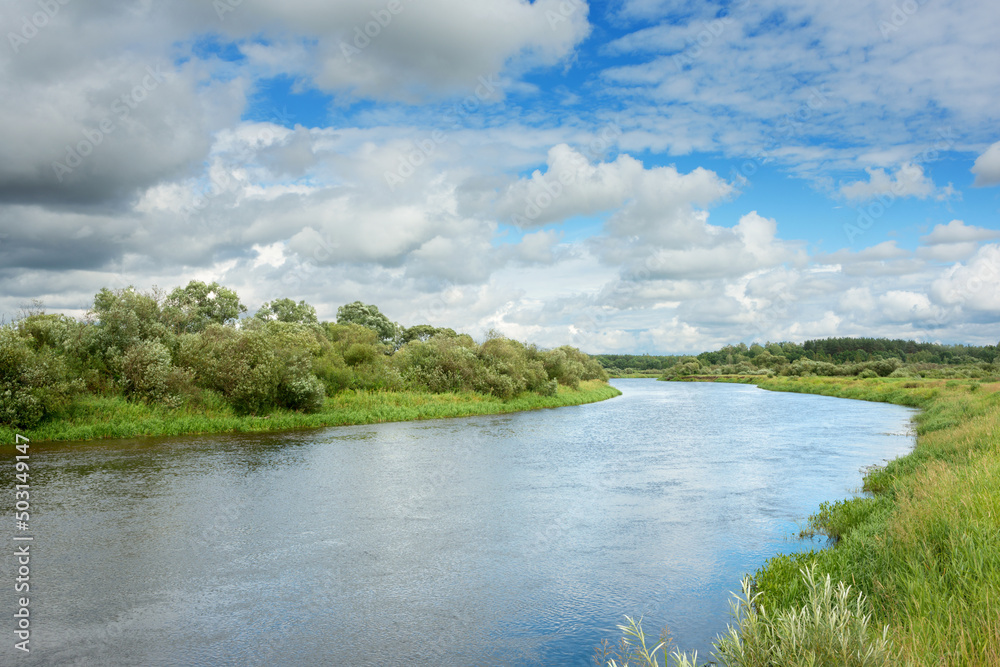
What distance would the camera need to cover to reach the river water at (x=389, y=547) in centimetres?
793

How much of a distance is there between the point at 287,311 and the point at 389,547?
238ft

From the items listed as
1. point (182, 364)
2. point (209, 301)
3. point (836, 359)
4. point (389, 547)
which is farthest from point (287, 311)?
point (836, 359)

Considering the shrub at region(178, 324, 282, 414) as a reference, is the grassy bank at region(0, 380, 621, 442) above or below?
below

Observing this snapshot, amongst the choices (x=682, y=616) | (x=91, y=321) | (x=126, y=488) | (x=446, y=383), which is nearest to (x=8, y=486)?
(x=126, y=488)

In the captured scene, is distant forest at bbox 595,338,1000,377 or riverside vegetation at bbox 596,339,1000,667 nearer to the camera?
riverside vegetation at bbox 596,339,1000,667

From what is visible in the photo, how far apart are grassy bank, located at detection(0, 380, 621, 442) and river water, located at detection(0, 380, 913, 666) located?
2.05 m

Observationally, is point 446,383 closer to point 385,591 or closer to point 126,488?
point 126,488

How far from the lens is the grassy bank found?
1013 inches

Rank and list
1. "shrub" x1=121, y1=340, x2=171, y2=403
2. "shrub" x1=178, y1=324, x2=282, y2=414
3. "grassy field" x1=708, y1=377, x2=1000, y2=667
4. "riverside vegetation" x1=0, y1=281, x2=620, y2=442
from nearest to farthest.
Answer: "grassy field" x1=708, y1=377, x2=1000, y2=667 < "riverside vegetation" x1=0, y1=281, x2=620, y2=442 < "shrub" x1=121, y1=340, x2=171, y2=403 < "shrub" x1=178, y1=324, x2=282, y2=414

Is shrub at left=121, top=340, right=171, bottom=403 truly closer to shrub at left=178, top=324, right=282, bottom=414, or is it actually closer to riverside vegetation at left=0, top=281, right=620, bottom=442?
riverside vegetation at left=0, top=281, right=620, bottom=442

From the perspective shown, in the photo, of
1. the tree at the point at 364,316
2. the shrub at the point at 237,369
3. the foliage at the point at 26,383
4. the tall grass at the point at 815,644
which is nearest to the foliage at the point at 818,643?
the tall grass at the point at 815,644

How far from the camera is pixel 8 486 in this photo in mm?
16906

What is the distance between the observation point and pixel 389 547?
39.4 ft

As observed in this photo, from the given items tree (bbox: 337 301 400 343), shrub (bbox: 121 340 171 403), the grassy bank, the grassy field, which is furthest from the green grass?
tree (bbox: 337 301 400 343)
